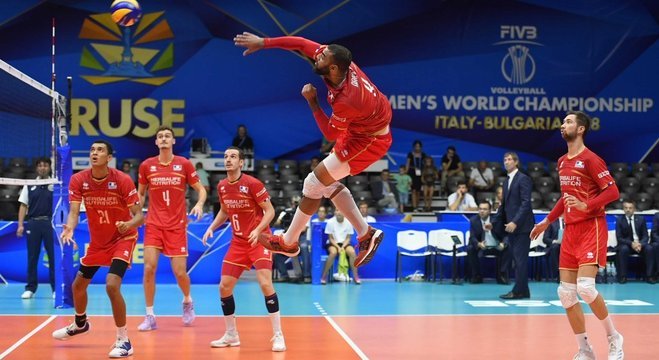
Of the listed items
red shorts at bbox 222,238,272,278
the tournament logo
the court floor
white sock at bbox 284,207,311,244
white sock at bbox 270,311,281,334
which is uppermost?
the tournament logo

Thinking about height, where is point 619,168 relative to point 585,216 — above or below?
above

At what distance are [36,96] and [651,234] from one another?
12339 mm

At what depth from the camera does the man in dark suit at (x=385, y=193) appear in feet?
63.3

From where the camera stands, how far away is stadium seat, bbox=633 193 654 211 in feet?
67.7

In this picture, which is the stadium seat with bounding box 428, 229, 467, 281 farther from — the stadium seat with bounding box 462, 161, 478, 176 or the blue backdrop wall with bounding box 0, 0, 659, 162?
the blue backdrop wall with bounding box 0, 0, 659, 162

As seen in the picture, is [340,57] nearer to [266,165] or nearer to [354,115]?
[354,115]

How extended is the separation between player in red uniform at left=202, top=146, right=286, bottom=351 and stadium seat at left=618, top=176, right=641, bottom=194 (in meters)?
14.6

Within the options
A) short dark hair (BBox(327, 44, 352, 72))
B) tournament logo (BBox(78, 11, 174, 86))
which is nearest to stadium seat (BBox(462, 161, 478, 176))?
tournament logo (BBox(78, 11, 174, 86))

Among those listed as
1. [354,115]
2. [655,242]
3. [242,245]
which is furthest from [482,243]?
[354,115]

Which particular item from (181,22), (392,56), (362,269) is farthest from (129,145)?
(362,269)

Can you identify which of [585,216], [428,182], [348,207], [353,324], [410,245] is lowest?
[353,324]

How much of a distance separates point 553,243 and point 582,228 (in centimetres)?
842

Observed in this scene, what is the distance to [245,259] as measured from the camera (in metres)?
9.06

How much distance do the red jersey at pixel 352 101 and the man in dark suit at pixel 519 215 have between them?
6.90 metres
